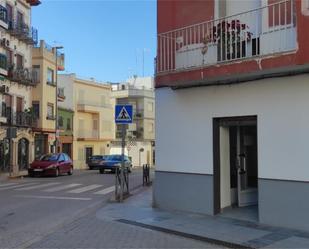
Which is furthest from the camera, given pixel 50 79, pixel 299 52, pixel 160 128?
pixel 50 79

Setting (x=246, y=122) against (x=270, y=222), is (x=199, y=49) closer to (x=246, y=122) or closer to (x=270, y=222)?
(x=246, y=122)

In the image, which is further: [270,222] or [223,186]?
[223,186]

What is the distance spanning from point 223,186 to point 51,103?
36569mm

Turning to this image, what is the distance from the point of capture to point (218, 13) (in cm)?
1204

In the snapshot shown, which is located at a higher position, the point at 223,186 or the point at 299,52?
the point at 299,52

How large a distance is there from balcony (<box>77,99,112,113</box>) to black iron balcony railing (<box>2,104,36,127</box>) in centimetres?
2040

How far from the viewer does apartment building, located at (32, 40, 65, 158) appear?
44.2 metres

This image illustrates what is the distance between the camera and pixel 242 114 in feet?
36.2

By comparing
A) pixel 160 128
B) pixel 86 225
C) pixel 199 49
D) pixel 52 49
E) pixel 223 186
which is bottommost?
pixel 86 225

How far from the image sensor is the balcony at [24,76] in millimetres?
37875

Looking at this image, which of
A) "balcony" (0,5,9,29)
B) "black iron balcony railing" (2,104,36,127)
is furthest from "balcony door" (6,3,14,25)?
"black iron balcony railing" (2,104,36,127)

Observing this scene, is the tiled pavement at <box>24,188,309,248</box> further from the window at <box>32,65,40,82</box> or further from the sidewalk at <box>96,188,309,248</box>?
the window at <box>32,65,40,82</box>

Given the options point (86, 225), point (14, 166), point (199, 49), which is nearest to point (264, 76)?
point (199, 49)

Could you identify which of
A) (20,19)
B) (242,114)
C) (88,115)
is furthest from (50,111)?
(242,114)
